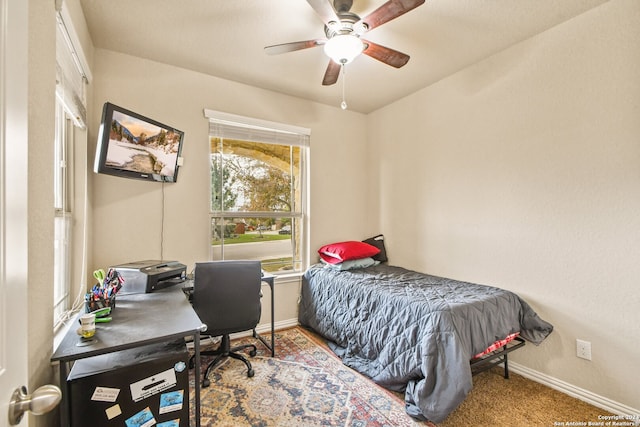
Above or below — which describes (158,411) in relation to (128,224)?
below

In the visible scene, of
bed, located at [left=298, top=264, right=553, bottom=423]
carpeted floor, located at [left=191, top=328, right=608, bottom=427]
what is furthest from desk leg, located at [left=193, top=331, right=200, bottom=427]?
bed, located at [left=298, top=264, right=553, bottom=423]

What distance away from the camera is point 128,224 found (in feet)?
8.24

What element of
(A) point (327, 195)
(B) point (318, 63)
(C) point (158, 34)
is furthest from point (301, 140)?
(C) point (158, 34)

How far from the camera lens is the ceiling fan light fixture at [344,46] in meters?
1.79

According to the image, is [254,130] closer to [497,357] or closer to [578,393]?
[497,357]

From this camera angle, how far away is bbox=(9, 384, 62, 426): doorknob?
0.58 metres

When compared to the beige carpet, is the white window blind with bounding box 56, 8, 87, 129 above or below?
above

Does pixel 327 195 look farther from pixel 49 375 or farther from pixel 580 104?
pixel 49 375

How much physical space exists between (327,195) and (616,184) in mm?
2477

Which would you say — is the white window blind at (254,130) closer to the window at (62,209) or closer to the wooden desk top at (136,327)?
the window at (62,209)

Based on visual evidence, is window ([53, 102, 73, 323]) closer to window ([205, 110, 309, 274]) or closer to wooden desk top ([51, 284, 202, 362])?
wooden desk top ([51, 284, 202, 362])

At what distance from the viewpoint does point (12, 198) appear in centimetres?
61

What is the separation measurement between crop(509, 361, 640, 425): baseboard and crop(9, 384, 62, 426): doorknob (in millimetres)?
2828

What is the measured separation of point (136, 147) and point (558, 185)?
124 inches
